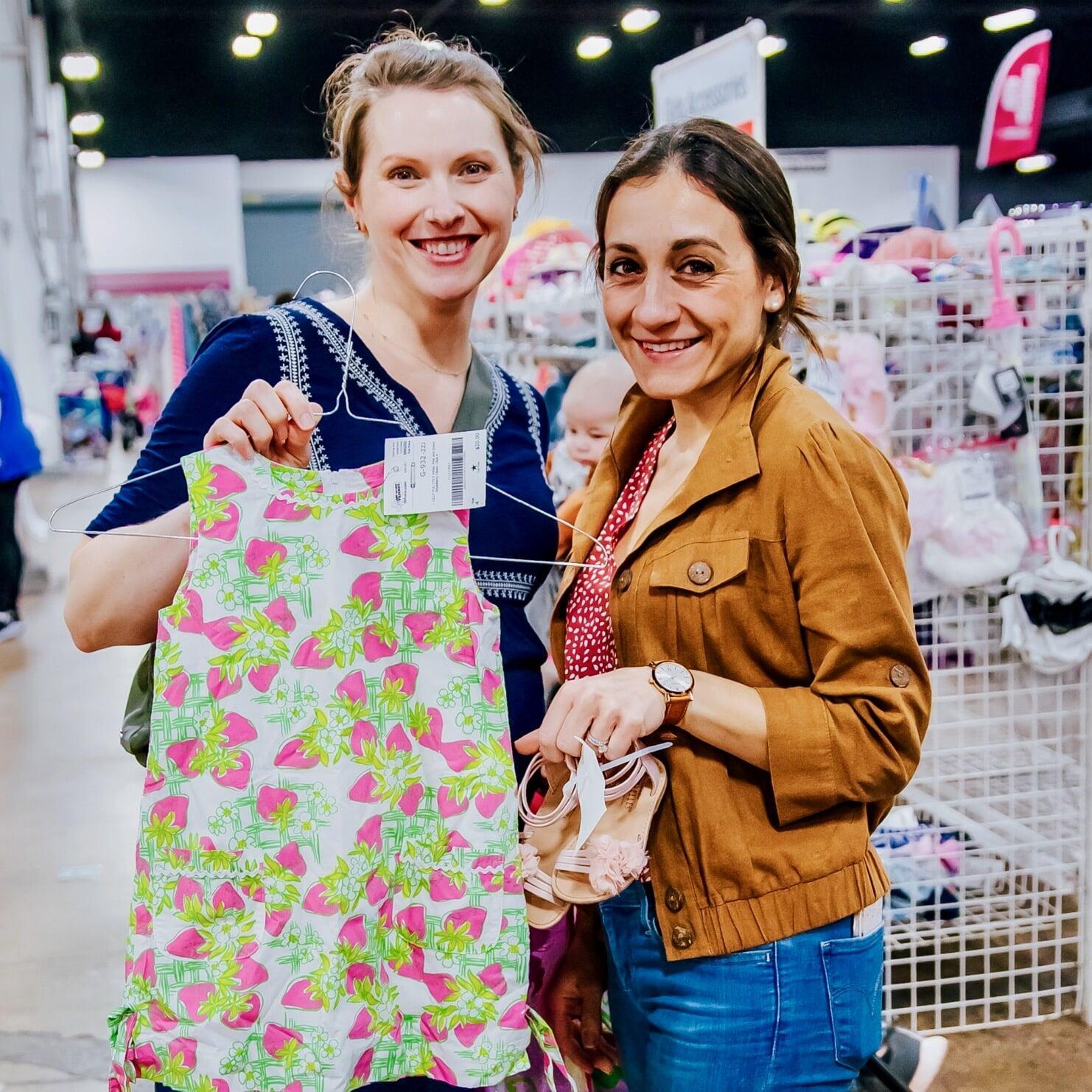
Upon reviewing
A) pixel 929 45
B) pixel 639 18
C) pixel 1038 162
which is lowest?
pixel 1038 162

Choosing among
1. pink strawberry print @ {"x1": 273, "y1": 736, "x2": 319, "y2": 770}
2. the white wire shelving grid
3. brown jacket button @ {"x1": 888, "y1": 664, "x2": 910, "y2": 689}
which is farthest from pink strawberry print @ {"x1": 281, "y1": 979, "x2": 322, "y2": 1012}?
A: the white wire shelving grid

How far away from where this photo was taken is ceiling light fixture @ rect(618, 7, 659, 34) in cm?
1456

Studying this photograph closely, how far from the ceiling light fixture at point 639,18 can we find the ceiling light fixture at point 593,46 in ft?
1.69

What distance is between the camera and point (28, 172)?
13.2 meters

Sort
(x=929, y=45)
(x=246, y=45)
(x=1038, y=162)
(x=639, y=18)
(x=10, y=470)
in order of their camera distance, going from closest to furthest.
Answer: (x=10, y=470) → (x=246, y=45) → (x=639, y=18) → (x=929, y=45) → (x=1038, y=162)

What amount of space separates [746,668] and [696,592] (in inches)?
4.3

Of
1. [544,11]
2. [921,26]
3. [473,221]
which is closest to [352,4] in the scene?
[544,11]

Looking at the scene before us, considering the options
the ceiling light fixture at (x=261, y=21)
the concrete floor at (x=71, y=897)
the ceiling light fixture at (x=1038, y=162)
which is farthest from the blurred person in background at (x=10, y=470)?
the ceiling light fixture at (x=1038, y=162)

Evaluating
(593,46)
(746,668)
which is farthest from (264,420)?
(593,46)

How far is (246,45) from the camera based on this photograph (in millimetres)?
14453

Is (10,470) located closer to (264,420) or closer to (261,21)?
(264,420)

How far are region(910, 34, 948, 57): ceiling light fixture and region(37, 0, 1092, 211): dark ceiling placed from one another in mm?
140

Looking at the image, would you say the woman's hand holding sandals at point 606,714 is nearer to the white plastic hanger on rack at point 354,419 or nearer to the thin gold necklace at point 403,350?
the white plastic hanger on rack at point 354,419

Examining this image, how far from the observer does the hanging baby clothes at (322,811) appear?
128cm
